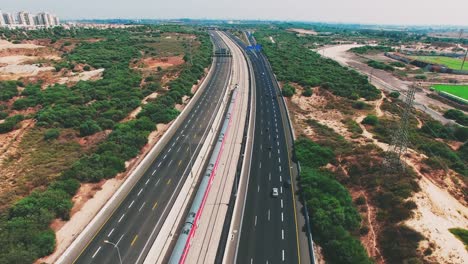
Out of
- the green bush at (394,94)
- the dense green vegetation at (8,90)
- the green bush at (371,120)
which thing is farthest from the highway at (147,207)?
the green bush at (394,94)

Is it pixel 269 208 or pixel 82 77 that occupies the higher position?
pixel 82 77

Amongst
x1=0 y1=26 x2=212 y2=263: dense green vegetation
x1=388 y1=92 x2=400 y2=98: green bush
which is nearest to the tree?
x1=0 y1=26 x2=212 y2=263: dense green vegetation

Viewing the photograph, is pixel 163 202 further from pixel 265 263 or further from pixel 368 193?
pixel 368 193

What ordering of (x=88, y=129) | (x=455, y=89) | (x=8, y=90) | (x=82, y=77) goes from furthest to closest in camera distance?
(x=455, y=89) → (x=82, y=77) → (x=8, y=90) → (x=88, y=129)

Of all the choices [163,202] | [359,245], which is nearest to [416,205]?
[359,245]

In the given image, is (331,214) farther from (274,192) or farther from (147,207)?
(147,207)

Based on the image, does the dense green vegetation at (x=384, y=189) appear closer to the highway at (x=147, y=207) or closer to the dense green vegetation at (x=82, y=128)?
the highway at (x=147, y=207)

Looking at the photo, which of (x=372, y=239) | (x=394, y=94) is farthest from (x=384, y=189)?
(x=394, y=94)
